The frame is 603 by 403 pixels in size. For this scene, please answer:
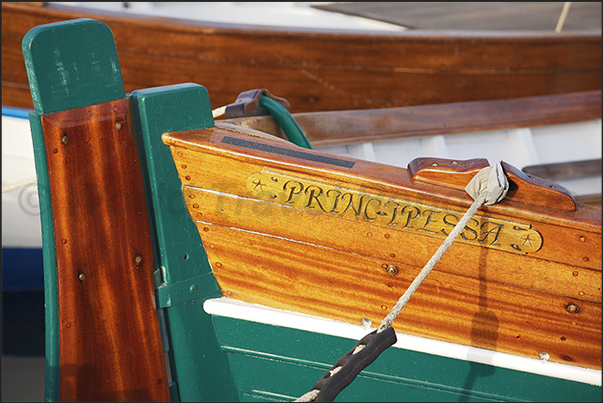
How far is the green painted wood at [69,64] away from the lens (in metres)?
1.17

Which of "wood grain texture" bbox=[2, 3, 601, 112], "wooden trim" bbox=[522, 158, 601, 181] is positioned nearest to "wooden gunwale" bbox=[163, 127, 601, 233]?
"wooden trim" bbox=[522, 158, 601, 181]

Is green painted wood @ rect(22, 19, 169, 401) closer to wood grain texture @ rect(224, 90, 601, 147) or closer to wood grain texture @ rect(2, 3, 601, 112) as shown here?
wood grain texture @ rect(224, 90, 601, 147)

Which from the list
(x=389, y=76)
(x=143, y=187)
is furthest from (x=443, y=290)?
(x=389, y=76)

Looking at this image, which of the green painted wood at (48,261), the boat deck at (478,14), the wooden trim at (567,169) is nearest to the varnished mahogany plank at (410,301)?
the green painted wood at (48,261)

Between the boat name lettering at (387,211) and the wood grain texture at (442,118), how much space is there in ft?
3.78

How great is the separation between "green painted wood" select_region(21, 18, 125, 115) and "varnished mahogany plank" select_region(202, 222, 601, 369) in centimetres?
37

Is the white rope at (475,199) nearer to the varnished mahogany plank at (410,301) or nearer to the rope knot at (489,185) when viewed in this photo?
the rope knot at (489,185)

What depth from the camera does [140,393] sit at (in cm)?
138

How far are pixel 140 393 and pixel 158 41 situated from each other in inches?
86.4

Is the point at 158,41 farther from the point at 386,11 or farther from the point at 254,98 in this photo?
the point at 386,11

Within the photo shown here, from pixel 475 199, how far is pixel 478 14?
3.95m

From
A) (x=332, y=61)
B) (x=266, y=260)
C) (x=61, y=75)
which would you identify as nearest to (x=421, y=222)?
(x=266, y=260)

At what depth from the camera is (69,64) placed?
1198 millimetres

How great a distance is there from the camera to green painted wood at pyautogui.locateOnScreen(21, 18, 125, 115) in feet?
3.84
